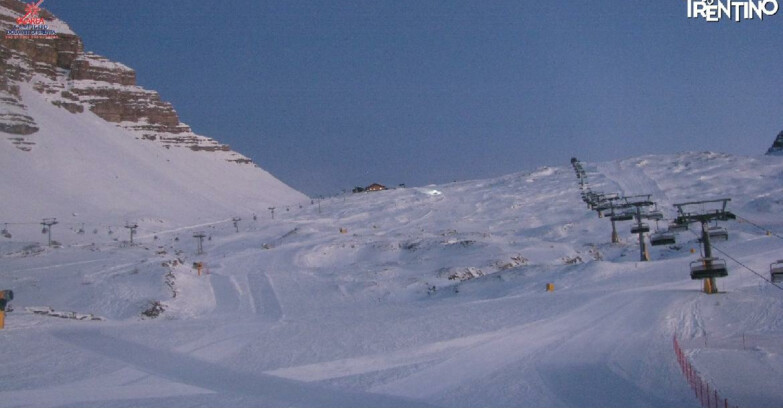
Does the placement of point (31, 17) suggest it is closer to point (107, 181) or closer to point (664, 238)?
point (107, 181)

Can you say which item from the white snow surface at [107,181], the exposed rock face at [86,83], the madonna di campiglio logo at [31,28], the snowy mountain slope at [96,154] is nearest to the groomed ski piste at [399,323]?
the white snow surface at [107,181]

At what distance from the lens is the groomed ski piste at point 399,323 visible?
12.1m

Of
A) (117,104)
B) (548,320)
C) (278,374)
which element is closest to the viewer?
(278,374)

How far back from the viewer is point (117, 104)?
142m

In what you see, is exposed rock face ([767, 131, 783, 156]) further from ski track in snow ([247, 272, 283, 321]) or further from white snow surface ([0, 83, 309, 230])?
ski track in snow ([247, 272, 283, 321])

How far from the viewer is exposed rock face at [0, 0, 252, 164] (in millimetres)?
125938

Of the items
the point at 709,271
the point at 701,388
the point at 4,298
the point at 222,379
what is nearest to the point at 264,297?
the point at 4,298

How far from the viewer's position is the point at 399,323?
20281mm

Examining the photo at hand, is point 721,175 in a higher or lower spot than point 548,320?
higher

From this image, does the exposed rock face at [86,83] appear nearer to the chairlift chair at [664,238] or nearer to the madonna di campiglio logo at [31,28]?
the madonna di campiglio logo at [31,28]

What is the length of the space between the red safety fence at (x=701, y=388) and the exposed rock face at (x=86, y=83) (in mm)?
125066

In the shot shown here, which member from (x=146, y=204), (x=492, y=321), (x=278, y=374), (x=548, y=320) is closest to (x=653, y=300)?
(x=548, y=320)

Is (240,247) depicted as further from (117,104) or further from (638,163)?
(117,104)

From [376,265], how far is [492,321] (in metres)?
20.7
